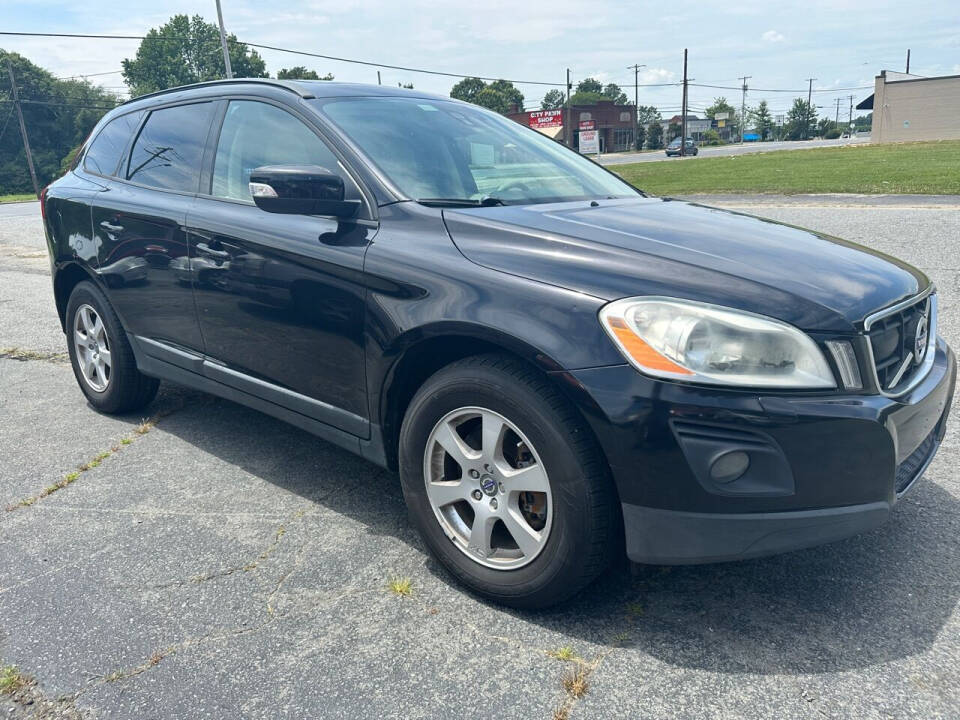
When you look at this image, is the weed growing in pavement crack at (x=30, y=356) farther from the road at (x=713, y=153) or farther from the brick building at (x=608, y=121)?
the brick building at (x=608, y=121)

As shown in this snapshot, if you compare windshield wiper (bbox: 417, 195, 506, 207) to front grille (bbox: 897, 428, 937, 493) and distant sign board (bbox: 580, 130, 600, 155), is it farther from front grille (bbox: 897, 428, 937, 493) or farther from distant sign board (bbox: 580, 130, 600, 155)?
distant sign board (bbox: 580, 130, 600, 155)

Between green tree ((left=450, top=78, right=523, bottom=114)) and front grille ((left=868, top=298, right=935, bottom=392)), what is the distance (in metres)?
93.5

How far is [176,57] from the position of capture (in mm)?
89438

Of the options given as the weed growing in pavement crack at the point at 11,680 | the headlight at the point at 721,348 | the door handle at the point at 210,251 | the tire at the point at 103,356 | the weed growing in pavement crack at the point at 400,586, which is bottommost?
the weed growing in pavement crack at the point at 400,586

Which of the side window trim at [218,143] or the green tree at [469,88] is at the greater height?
the green tree at [469,88]

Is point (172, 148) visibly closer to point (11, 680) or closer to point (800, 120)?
point (11, 680)

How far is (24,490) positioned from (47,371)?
231cm

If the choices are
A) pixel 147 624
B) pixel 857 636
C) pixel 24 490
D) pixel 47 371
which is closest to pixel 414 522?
pixel 147 624

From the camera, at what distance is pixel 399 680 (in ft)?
7.22

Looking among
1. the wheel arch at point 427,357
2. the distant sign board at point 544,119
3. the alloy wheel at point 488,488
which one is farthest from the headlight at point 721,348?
the distant sign board at point 544,119

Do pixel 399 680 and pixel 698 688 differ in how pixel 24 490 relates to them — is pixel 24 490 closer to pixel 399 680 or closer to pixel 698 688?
pixel 399 680

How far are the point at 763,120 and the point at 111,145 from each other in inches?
5354

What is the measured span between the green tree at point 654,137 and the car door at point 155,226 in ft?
320

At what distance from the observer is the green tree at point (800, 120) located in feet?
358
